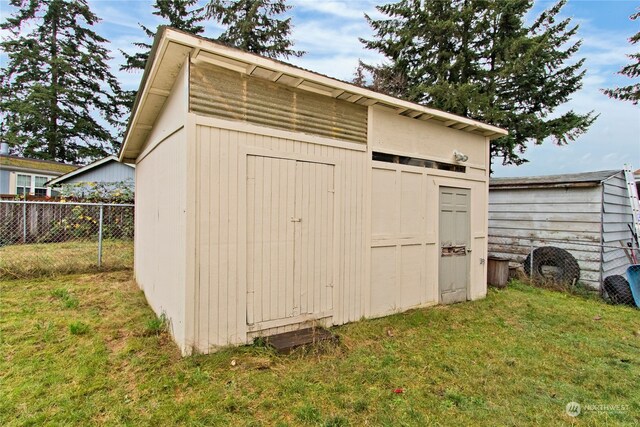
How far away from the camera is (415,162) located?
489 cm

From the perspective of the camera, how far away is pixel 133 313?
4.32 m

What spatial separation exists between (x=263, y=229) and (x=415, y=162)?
2776 mm

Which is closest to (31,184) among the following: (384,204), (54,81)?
(54,81)

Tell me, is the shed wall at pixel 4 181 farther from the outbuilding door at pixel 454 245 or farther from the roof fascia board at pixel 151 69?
the outbuilding door at pixel 454 245

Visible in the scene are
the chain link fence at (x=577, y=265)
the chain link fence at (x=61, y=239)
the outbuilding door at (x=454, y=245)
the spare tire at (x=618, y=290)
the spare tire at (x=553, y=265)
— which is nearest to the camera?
the outbuilding door at (x=454, y=245)

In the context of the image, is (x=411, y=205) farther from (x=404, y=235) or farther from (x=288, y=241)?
(x=288, y=241)

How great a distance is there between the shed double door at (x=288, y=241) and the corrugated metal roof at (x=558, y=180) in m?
6.07

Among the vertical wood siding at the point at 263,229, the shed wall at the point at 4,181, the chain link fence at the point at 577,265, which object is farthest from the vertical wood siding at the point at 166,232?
the shed wall at the point at 4,181

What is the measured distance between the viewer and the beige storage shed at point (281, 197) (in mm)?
3072

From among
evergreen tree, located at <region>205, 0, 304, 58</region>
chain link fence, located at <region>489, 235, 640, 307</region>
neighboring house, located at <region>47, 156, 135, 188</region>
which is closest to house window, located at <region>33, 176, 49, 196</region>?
neighboring house, located at <region>47, 156, 135, 188</region>

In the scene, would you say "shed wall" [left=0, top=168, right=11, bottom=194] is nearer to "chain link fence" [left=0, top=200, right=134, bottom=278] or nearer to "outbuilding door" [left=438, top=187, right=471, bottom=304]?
"chain link fence" [left=0, top=200, right=134, bottom=278]

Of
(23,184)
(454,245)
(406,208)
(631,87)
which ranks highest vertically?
(631,87)

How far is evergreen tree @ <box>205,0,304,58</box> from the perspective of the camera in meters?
15.8

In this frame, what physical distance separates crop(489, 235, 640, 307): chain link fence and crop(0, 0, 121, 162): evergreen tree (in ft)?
81.5
